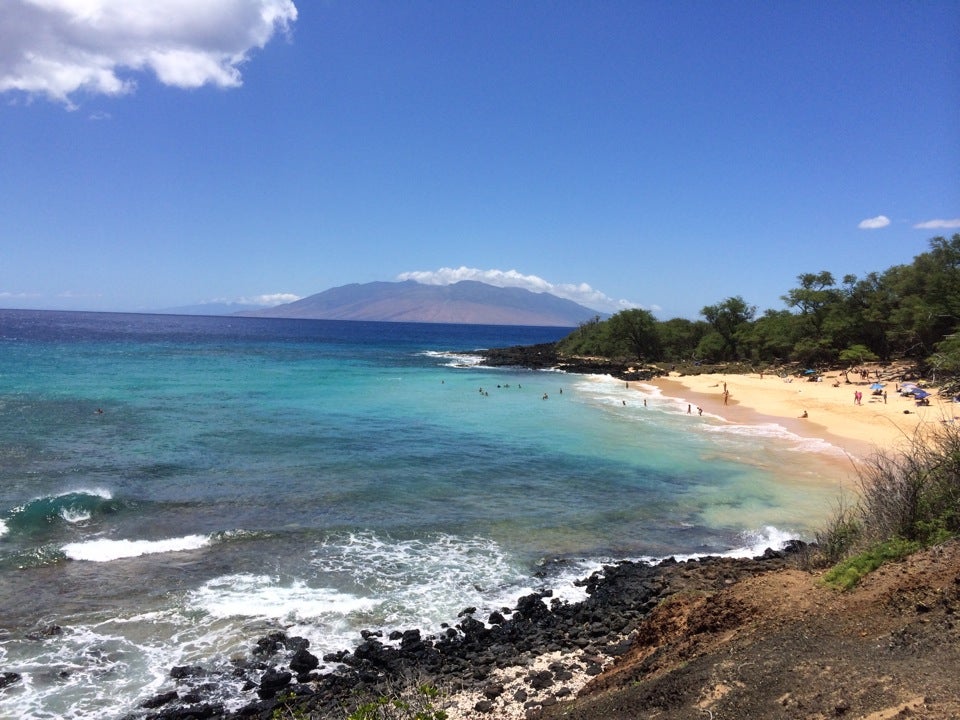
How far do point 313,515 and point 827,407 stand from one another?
38.2 meters

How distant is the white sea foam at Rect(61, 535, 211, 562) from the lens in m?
16.0

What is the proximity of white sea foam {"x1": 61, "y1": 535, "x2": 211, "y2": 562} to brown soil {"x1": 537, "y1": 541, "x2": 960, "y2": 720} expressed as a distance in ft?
41.0

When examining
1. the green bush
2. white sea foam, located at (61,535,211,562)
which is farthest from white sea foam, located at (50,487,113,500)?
the green bush

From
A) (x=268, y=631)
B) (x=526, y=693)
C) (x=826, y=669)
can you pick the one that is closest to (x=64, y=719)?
(x=268, y=631)

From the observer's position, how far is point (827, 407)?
41406mm

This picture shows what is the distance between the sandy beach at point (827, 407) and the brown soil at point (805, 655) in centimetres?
1955

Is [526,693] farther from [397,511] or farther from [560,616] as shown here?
[397,511]

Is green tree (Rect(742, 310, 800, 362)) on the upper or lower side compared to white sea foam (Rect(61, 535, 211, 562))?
upper

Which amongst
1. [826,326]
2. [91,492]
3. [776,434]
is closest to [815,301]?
[826,326]

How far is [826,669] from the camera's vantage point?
629 centimetres

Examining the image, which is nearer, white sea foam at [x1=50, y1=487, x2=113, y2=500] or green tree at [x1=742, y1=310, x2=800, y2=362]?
white sea foam at [x1=50, y1=487, x2=113, y2=500]

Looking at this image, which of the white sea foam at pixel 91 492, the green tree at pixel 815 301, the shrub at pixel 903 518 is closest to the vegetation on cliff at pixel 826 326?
the green tree at pixel 815 301

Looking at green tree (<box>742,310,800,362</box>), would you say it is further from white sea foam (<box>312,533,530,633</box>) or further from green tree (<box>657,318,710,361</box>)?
white sea foam (<box>312,533,530,633</box>)

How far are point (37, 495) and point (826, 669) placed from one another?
24.2 m
